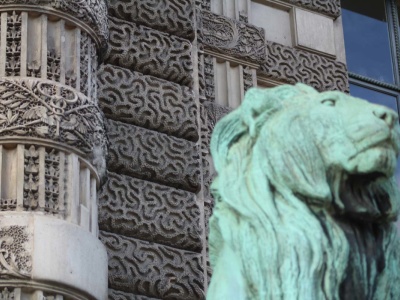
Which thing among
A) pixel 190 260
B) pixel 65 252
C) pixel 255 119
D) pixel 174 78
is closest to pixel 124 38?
pixel 174 78

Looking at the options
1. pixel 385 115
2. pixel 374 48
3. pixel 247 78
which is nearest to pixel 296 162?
pixel 385 115

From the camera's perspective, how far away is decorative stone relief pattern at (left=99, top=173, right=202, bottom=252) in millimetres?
7344

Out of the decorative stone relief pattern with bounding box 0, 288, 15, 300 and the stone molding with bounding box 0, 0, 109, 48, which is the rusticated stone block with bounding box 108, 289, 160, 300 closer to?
the stone molding with bounding box 0, 0, 109, 48

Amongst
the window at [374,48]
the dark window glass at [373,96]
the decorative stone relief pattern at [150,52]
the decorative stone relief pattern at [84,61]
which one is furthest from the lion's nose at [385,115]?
the window at [374,48]

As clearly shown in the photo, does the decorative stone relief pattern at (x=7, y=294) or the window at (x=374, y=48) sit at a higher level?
the window at (x=374, y=48)

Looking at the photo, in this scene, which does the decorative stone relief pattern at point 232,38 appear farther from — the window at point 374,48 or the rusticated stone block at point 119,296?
the rusticated stone block at point 119,296

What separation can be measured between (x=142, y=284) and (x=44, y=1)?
1490 millimetres

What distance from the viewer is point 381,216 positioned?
3752 millimetres

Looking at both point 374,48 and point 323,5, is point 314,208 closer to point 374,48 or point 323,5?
point 323,5

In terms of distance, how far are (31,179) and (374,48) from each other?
4505mm

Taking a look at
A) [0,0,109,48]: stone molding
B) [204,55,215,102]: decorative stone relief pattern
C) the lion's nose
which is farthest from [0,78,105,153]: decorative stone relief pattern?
the lion's nose

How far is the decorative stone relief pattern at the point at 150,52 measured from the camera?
25.7 feet

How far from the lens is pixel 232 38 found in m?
8.37

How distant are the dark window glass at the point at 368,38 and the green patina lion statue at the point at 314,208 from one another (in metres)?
6.19
